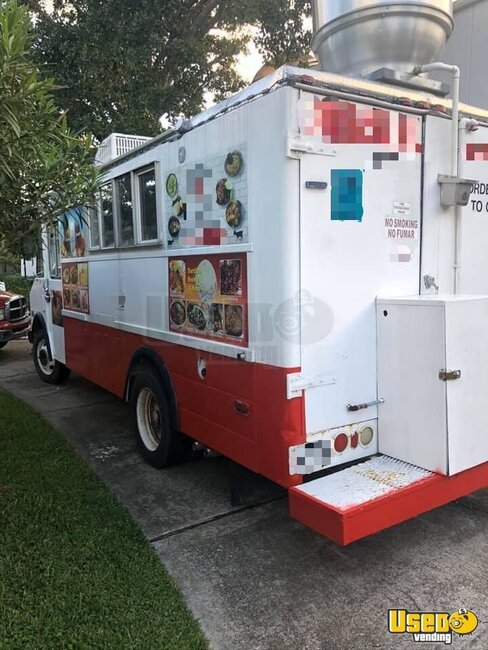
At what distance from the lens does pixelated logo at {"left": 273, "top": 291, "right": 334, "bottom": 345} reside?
9.62ft

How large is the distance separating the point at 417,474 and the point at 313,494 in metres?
0.63

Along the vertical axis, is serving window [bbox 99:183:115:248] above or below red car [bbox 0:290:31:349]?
above

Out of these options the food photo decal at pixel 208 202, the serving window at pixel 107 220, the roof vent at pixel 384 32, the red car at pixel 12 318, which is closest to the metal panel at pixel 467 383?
the food photo decal at pixel 208 202

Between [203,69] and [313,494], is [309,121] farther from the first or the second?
[203,69]

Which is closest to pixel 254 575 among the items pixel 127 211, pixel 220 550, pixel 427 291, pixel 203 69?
pixel 220 550

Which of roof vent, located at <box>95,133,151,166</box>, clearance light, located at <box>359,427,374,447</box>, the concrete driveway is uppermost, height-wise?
roof vent, located at <box>95,133,151,166</box>

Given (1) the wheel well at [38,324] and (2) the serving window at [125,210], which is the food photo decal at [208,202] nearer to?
(2) the serving window at [125,210]

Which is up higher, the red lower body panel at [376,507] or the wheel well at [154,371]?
the wheel well at [154,371]

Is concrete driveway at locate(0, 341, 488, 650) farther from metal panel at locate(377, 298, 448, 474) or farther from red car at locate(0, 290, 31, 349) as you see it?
red car at locate(0, 290, 31, 349)

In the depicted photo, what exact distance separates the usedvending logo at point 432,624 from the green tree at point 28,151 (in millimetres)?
2909

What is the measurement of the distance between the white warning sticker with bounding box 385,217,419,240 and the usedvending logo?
2.09 meters

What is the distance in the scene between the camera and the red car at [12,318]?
33.1ft

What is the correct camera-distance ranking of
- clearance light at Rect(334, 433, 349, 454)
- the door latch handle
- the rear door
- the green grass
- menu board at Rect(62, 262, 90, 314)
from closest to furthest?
1. the green grass
2. the rear door
3. clearance light at Rect(334, 433, 349, 454)
4. menu board at Rect(62, 262, 90, 314)
5. the door latch handle

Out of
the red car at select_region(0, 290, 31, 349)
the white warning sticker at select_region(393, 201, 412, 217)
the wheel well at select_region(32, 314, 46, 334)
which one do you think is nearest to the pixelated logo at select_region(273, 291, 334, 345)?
the white warning sticker at select_region(393, 201, 412, 217)
